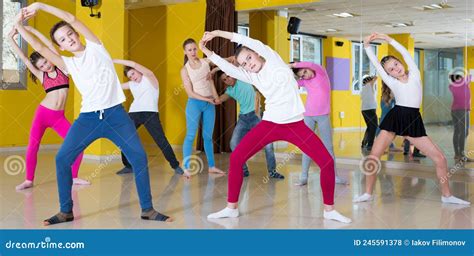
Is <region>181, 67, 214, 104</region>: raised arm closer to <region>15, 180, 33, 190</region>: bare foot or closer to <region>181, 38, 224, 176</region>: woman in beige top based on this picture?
<region>181, 38, 224, 176</region>: woman in beige top

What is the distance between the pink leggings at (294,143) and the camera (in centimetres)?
362

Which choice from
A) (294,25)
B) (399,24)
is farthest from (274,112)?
(294,25)

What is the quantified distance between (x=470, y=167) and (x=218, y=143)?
3894 millimetres

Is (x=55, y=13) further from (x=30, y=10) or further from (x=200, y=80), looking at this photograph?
(x=200, y=80)

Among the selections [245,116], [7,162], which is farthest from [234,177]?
[7,162]

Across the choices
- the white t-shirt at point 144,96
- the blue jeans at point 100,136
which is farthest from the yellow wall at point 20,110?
the blue jeans at point 100,136

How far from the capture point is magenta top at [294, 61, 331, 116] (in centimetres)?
527

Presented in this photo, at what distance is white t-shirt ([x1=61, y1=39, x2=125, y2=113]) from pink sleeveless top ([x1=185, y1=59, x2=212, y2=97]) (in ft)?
7.54

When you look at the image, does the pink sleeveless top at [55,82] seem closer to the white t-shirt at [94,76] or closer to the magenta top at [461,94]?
the white t-shirt at [94,76]

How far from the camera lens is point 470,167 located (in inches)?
250

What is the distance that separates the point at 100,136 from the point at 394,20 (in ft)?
16.0

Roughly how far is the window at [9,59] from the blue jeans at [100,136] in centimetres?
581

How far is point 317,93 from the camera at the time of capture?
530 cm

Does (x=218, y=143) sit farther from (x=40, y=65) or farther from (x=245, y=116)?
(x=40, y=65)
